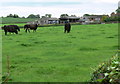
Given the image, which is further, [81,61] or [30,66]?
[81,61]

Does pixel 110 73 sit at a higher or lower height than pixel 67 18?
→ lower

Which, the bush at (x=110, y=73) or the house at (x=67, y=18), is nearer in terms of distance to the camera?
the bush at (x=110, y=73)

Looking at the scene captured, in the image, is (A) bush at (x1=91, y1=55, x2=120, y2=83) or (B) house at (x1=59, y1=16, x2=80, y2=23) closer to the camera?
(A) bush at (x1=91, y1=55, x2=120, y2=83)

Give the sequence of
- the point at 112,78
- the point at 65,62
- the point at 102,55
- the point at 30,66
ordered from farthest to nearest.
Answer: the point at 102,55 < the point at 65,62 < the point at 30,66 < the point at 112,78

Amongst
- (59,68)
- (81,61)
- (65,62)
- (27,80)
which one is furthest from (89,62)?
(27,80)

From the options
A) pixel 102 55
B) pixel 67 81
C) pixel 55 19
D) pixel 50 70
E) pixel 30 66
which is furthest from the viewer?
pixel 55 19

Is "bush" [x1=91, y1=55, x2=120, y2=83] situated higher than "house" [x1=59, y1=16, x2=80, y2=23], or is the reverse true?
"house" [x1=59, y1=16, x2=80, y2=23]

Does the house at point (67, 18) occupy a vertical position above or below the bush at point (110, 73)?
above

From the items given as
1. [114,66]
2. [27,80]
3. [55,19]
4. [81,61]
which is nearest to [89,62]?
[81,61]

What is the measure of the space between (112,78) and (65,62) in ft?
17.6

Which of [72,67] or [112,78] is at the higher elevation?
[112,78]

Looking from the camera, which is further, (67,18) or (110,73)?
(67,18)

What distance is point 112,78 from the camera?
141 inches

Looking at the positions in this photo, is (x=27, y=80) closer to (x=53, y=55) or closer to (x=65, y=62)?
(x=65, y=62)
